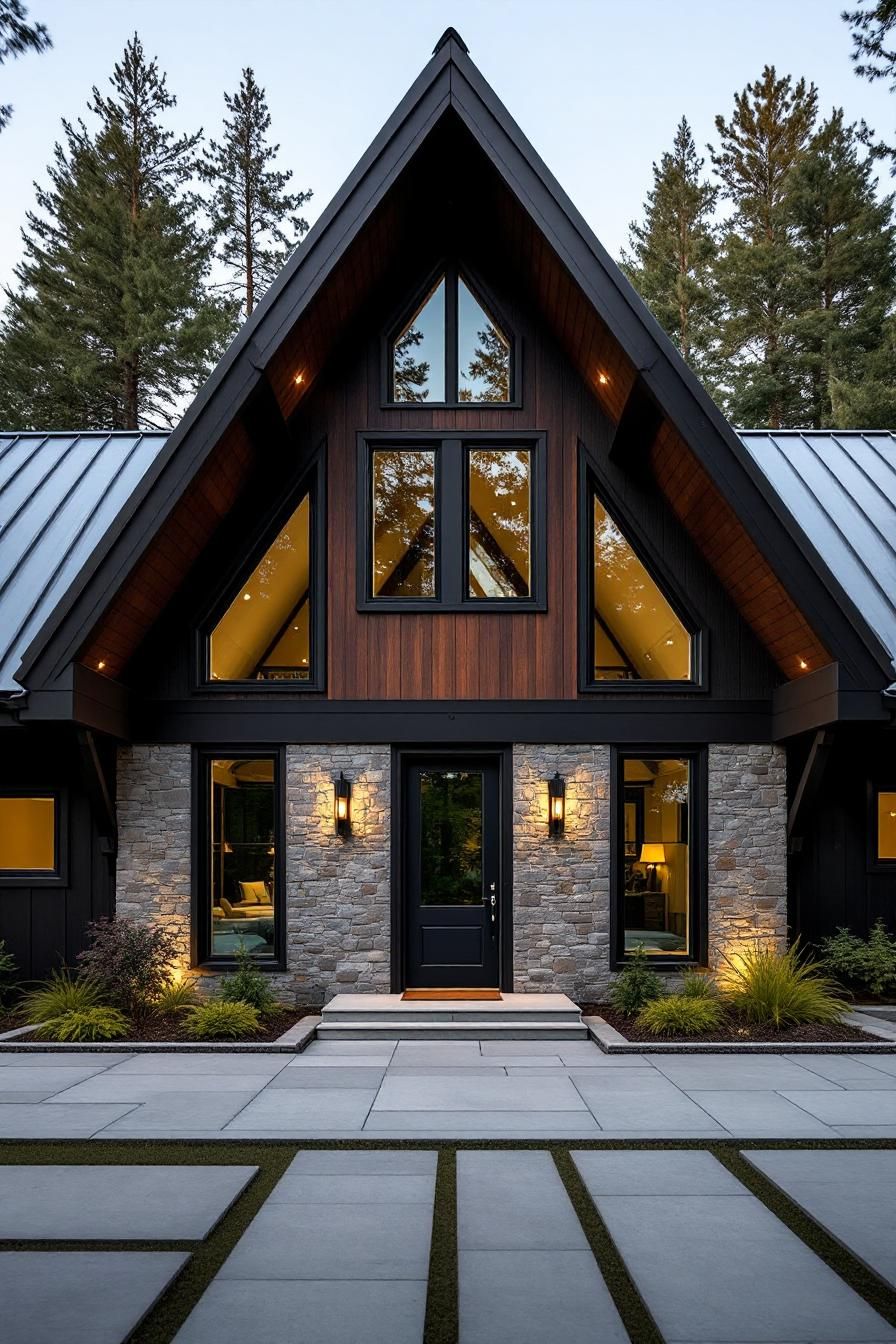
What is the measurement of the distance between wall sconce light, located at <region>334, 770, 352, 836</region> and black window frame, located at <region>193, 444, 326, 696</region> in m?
0.93

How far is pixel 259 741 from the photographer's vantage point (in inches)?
393

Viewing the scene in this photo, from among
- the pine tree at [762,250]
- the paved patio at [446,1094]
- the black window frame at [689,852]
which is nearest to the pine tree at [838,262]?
the pine tree at [762,250]

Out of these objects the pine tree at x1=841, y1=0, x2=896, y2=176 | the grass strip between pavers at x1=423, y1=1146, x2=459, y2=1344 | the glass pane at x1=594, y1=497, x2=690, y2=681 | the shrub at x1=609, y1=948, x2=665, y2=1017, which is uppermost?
the pine tree at x1=841, y1=0, x2=896, y2=176

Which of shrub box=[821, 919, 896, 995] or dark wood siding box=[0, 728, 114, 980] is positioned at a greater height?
dark wood siding box=[0, 728, 114, 980]

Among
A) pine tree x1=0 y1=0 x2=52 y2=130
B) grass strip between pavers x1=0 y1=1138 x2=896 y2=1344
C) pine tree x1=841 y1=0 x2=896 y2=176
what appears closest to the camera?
grass strip between pavers x1=0 y1=1138 x2=896 y2=1344

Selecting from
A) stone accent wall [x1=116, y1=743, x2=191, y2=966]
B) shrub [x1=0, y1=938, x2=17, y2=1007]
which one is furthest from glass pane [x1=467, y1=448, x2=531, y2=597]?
shrub [x1=0, y1=938, x2=17, y2=1007]

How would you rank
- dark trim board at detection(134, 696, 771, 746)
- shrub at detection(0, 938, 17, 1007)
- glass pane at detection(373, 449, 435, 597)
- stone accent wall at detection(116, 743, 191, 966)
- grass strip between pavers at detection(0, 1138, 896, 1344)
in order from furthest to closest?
1. glass pane at detection(373, 449, 435, 597)
2. dark trim board at detection(134, 696, 771, 746)
3. stone accent wall at detection(116, 743, 191, 966)
4. shrub at detection(0, 938, 17, 1007)
5. grass strip between pavers at detection(0, 1138, 896, 1344)

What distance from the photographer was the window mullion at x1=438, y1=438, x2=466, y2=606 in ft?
33.4

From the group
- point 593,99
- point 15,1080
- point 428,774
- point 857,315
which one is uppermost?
point 593,99

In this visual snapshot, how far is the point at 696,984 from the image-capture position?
9.22 metres

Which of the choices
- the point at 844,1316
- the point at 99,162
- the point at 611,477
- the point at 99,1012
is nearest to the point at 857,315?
the point at 611,477

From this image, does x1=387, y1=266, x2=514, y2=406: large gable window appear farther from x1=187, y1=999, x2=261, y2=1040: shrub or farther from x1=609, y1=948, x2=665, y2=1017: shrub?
x1=187, y1=999, x2=261, y2=1040: shrub

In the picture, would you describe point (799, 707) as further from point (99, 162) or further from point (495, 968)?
point (99, 162)

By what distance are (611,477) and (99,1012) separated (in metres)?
6.68
